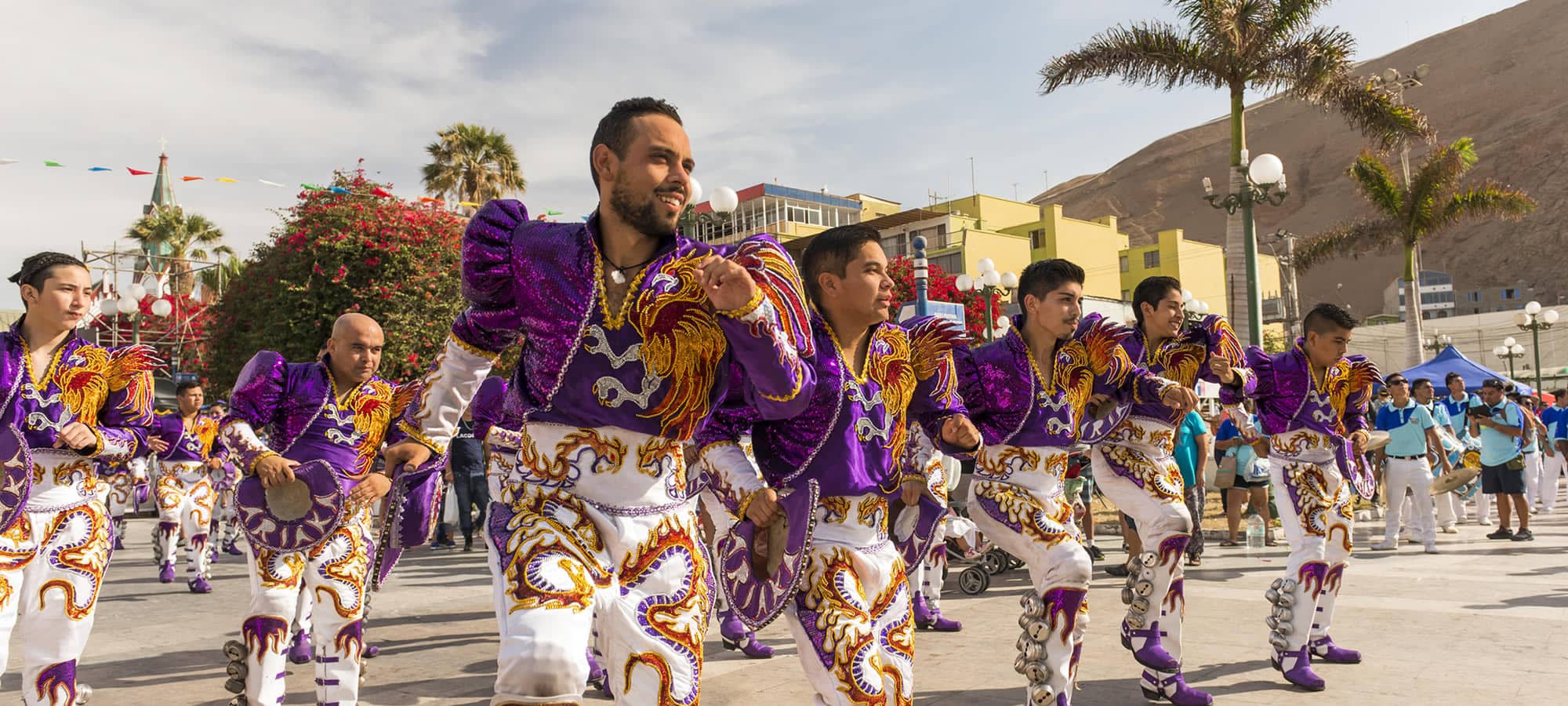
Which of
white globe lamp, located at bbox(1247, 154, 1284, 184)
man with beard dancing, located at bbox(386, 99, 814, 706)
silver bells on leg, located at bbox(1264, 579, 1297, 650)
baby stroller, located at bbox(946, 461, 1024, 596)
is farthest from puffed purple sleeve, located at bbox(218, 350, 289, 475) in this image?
white globe lamp, located at bbox(1247, 154, 1284, 184)

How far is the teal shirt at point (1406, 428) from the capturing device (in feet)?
42.7

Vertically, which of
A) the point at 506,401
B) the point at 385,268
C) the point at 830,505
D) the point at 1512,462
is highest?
the point at 385,268

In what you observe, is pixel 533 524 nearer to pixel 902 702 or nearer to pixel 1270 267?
pixel 902 702

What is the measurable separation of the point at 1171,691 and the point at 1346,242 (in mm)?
27880

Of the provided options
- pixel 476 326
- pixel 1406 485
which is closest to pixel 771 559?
pixel 476 326

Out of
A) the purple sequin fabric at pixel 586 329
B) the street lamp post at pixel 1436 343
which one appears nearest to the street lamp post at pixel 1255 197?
the purple sequin fabric at pixel 586 329

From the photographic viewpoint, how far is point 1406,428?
43.0ft

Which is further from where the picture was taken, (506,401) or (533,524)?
(506,401)

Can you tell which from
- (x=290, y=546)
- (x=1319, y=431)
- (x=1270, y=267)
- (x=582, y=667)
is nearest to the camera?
(x=582, y=667)

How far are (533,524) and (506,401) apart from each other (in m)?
0.46

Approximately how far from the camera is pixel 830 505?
3697 millimetres

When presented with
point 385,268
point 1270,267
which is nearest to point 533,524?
point 385,268

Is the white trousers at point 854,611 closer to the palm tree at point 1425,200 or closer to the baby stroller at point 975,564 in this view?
the baby stroller at point 975,564

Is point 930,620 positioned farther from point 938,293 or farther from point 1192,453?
point 938,293
